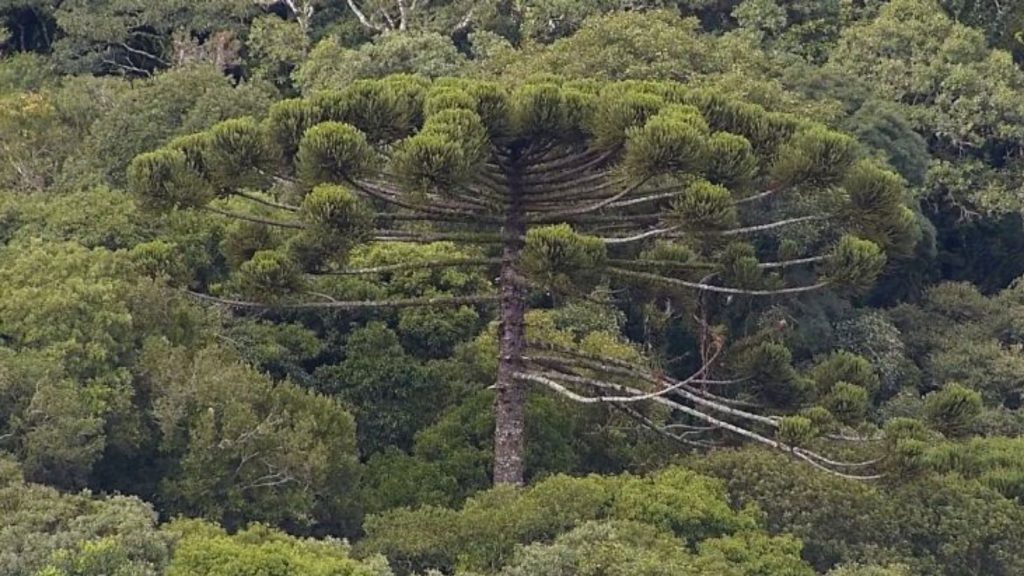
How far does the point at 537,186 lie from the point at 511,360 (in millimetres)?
2075

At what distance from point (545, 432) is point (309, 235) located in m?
4.45

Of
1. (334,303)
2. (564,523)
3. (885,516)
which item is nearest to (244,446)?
(334,303)

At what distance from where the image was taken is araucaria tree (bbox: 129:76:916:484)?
2041 cm

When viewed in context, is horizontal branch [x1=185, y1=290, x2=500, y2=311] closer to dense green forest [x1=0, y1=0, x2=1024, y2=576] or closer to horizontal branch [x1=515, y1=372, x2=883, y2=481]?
dense green forest [x1=0, y1=0, x2=1024, y2=576]

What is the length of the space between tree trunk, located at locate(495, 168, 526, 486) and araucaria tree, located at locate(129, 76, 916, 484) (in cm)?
2

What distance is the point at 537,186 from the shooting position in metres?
22.7

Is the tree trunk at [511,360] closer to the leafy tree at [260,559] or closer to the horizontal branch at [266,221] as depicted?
the horizontal branch at [266,221]

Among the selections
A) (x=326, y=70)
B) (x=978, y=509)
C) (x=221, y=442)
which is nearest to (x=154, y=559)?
(x=221, y=442)

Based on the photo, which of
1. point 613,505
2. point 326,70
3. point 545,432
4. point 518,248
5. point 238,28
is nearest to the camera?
point 613,505

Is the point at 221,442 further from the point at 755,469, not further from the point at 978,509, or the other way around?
the point at 978,509

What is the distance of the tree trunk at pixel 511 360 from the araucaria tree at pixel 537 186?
0.07 feet

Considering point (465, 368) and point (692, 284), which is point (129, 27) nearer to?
point (465, 368)

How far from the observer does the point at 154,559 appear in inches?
719

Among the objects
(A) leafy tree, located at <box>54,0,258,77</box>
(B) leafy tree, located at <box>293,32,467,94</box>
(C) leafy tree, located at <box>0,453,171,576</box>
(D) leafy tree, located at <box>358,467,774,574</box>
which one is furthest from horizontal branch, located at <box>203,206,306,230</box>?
(A) leafy tree, located at <box>54,0,258,77</box>
